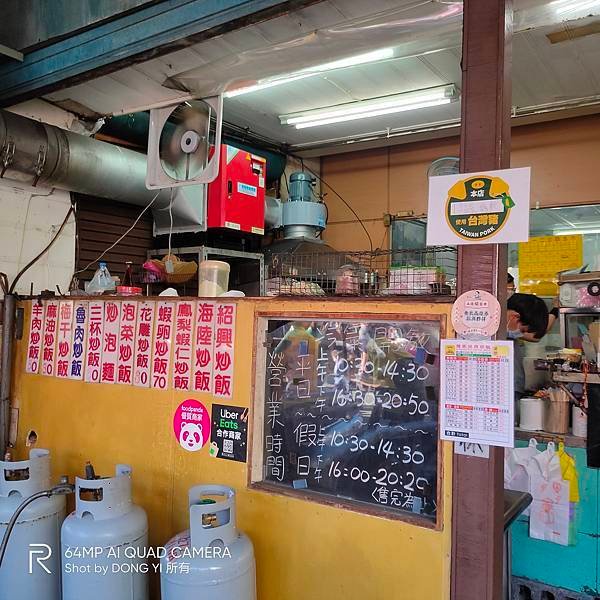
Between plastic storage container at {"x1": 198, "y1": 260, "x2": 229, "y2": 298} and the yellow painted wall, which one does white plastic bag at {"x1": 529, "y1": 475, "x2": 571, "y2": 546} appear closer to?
the yellow painted wall

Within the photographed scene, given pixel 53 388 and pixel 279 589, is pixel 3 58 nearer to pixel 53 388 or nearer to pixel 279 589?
pixel 53 388

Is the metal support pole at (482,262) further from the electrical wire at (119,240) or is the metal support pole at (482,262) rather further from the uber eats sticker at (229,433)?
the electrical wire at (119,240)

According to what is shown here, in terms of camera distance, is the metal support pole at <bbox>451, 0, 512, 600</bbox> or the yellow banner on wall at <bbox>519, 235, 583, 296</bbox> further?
the yellow banner on wall at <bbox>519, 235, 583, 296</bbox>

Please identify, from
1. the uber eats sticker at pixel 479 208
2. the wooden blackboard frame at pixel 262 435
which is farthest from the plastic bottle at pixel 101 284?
the uber eats sticker at pixel 479 208

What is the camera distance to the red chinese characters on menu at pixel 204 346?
9.29 ft

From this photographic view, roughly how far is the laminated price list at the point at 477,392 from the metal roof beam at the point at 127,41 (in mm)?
1705

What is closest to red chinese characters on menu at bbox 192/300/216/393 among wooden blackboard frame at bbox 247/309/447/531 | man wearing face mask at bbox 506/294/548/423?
wooden blackboard frame at bbox 247/309/447/531

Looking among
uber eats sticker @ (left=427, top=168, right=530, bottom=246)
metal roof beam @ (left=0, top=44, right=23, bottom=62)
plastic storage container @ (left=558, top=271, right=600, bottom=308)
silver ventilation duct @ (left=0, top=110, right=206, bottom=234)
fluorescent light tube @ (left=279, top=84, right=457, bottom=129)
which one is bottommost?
plastic storage container @ (left=558, top=271, right=600, bottom=308)

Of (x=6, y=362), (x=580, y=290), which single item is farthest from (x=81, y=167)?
(x=580, y=290)

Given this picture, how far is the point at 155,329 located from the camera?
3.07 metres

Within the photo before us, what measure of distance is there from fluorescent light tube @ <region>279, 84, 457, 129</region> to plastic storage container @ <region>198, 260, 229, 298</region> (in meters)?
2.26

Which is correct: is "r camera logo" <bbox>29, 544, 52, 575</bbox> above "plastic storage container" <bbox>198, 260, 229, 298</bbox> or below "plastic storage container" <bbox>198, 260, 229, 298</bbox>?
below

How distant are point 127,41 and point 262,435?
7.36 ft

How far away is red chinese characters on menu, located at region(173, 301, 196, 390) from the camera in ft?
9.58
